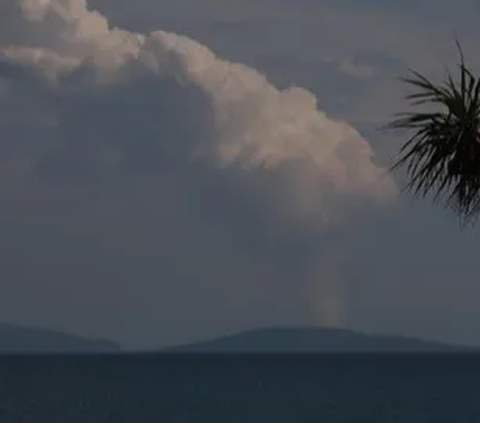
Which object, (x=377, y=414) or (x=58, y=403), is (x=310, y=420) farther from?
(x=58, y=403)

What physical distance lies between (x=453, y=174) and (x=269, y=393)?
9492 cm

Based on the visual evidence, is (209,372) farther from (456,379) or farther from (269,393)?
(269,393)

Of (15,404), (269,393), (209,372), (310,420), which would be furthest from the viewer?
(209,372)

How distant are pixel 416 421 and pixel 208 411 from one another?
1423 cm

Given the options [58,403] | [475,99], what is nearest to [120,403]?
[58,403]

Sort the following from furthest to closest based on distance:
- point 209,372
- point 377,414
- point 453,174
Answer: point 209,372, point 377,414, point 453,174

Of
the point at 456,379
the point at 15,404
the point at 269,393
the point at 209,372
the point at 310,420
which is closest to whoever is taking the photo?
the point at 310,420

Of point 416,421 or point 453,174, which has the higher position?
point 416,421

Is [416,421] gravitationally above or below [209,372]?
below

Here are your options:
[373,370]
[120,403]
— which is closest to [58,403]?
[120,403]

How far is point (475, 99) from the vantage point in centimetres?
1727

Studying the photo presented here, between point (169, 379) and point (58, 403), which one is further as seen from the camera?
point (169, 379)

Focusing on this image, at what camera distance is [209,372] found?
583 ft

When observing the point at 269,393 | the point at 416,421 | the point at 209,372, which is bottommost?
the point at 416,421
